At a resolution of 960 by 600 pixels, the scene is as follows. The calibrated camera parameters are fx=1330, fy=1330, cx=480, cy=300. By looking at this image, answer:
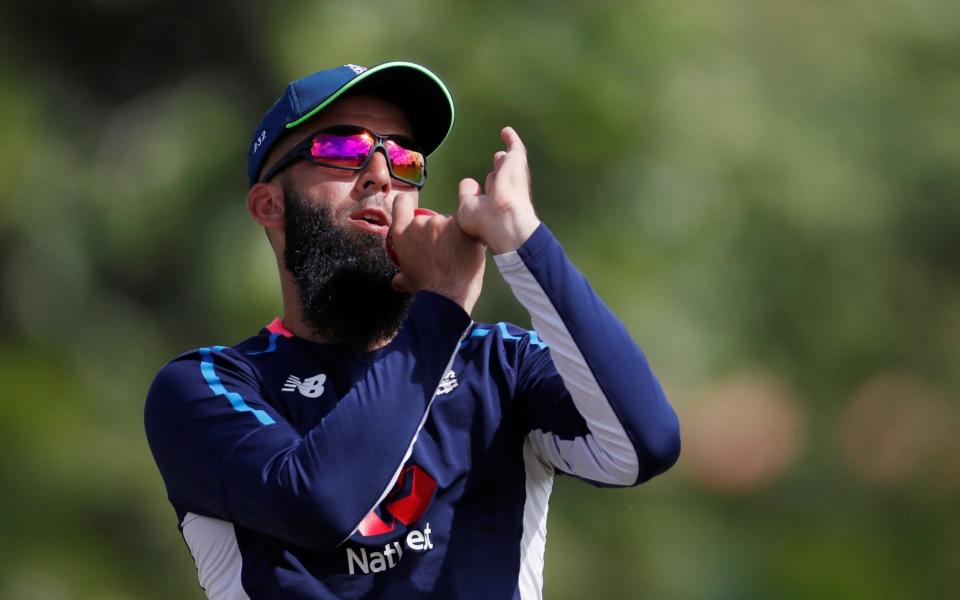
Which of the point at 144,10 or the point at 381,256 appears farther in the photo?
the point at 144,10

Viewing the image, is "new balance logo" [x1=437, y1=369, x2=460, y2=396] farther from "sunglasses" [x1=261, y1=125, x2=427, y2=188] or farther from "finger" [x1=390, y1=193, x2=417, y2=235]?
"sunglasses" [x1=261, y1=125, x2=427, y2=188]

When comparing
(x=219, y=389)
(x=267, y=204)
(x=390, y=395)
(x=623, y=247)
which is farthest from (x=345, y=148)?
(x=623, y=247)

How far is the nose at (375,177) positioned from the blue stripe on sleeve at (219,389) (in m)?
0.46

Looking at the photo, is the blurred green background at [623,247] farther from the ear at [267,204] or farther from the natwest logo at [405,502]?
the natwest logo at [405,502]

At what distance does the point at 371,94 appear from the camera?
2.90 m

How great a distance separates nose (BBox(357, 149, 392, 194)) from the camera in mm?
2777

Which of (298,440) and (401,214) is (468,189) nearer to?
(401,214)

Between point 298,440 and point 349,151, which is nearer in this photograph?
point 298,440

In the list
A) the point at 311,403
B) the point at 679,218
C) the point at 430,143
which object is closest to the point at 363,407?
the point at 311,403

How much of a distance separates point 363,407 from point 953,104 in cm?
599

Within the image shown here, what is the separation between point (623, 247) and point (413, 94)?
386 cm

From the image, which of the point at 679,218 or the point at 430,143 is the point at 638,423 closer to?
the point at 430,143

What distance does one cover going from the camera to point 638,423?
226 cm

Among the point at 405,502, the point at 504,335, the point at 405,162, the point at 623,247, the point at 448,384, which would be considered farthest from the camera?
the point at 623,247
